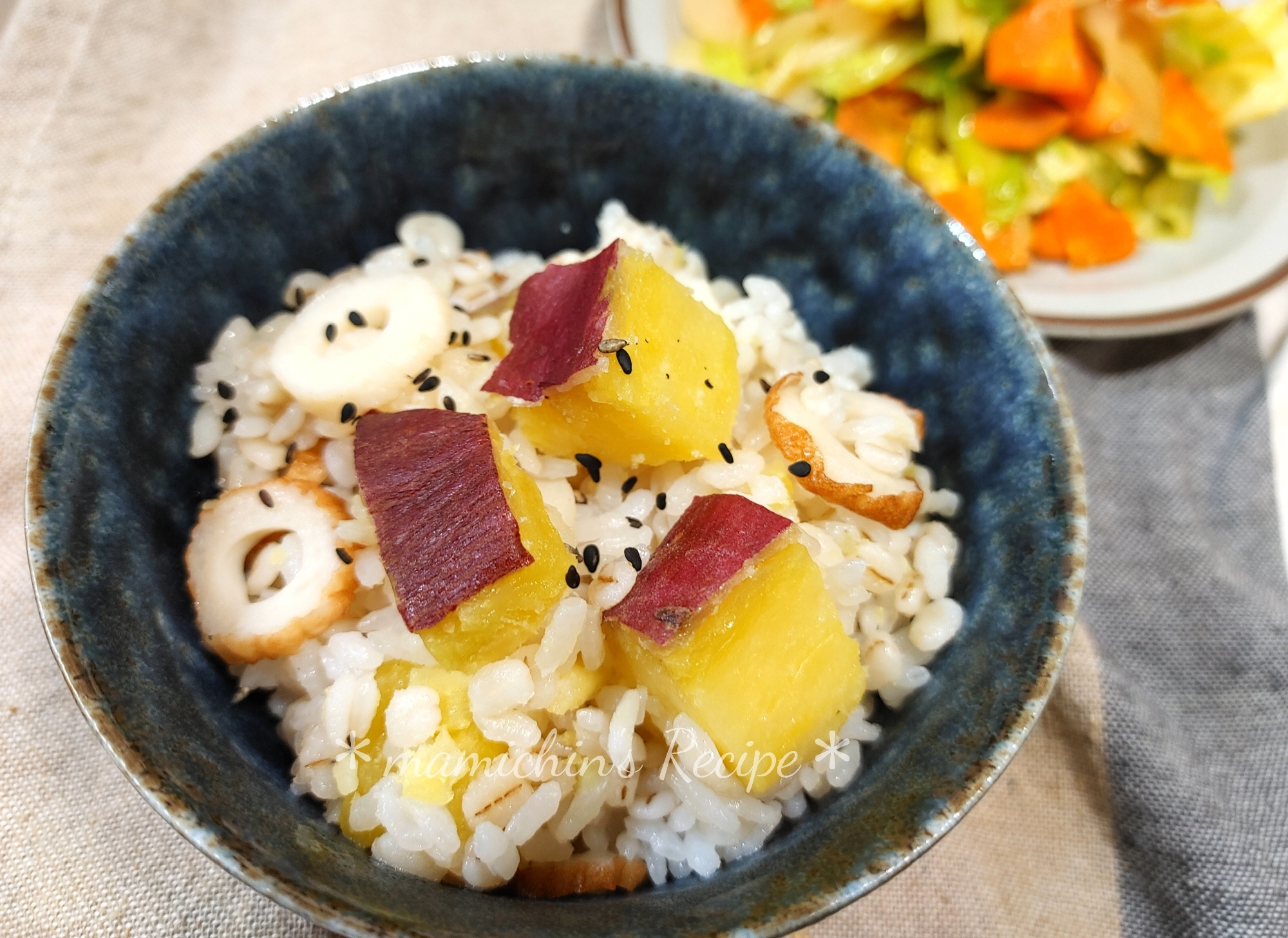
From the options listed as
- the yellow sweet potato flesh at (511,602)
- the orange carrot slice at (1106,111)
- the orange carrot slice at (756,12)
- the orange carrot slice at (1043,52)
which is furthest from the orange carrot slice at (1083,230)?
the yellow sweet potato flesh at (511,602)

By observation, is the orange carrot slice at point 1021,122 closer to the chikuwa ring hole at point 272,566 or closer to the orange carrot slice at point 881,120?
the orange carrot slice at point 881,120

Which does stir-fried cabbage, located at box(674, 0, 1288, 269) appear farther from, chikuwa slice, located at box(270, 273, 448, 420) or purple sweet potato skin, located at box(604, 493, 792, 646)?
purple sweet potato skin, located at box(604, 493, 792, 646)

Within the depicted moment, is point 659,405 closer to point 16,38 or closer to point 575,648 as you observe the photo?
point 575,648

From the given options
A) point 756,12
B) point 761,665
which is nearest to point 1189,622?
point 761,665

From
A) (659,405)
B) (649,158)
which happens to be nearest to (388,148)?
(649,158)

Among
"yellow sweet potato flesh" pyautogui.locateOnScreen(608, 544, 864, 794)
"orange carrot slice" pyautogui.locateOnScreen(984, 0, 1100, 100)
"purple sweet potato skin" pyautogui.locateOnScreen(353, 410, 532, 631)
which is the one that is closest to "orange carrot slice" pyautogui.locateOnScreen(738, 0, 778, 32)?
"orange carrot slice" pyautogui.locateOnScreen(984, 0, 1100, 100)
